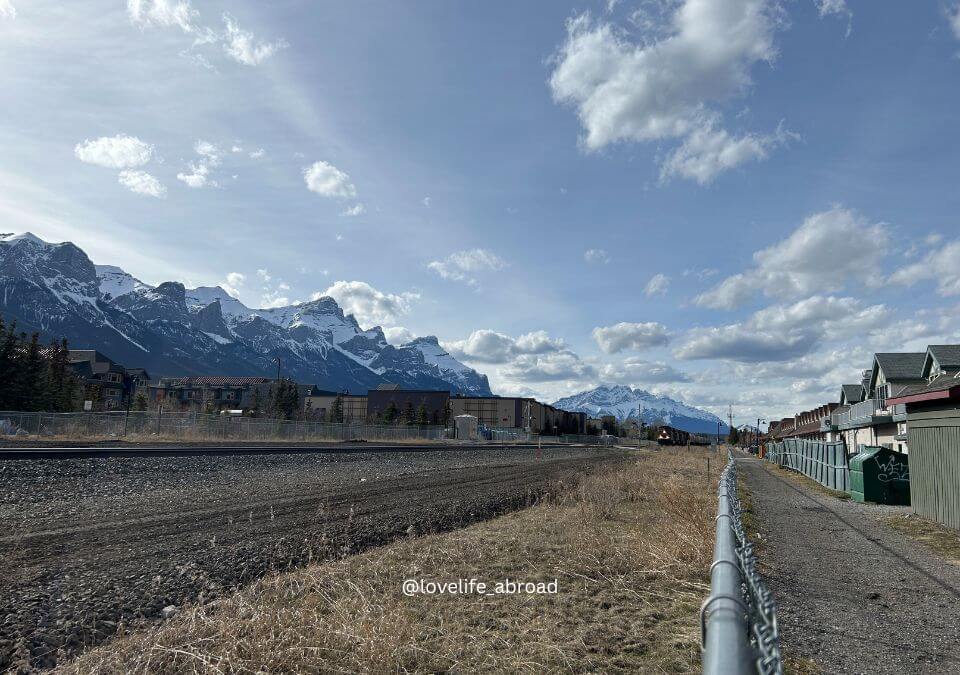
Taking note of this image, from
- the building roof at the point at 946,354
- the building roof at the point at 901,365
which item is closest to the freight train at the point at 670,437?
the building roof at the point at 901,365

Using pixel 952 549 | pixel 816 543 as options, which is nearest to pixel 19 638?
pixel 816 543

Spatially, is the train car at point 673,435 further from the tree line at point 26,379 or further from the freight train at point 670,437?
the tree line at point 26,379

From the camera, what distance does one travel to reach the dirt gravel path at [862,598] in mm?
5027

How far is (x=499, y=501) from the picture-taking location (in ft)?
51.1

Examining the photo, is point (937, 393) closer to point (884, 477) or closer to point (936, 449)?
point (936, 449)

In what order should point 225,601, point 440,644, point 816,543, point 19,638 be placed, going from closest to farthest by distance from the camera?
point 440,644 < point 19,638 < point 225,601 < point 816,543

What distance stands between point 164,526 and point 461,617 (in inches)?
292

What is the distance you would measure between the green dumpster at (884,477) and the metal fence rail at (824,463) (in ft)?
7.27

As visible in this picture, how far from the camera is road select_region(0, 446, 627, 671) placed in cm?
646

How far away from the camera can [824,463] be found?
964 inches

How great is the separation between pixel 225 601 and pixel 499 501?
1013 cm

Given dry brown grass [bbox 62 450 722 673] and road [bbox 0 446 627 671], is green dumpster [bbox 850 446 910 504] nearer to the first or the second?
road [bbox 0 446 627 671]

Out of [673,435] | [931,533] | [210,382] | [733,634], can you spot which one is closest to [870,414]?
[931,533]

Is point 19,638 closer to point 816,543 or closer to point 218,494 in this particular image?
point 218,494
